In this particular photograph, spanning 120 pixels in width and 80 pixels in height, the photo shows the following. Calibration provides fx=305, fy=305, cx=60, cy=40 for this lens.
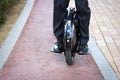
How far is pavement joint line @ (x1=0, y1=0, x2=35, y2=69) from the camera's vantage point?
218 inches

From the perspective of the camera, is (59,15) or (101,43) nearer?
(59,15)

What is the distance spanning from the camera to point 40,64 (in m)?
5.29

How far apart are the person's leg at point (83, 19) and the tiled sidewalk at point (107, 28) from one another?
679 mm

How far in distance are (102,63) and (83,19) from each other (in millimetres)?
960

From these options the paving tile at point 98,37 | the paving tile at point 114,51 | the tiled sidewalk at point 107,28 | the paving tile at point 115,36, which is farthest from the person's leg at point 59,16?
the paving tile at point 115,36

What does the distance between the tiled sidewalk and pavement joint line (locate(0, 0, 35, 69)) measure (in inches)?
64.4

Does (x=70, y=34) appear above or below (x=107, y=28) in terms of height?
above

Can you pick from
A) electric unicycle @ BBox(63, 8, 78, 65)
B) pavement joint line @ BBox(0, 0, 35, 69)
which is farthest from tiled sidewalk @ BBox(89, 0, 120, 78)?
pavement joint line @ BBox(0, 0, 35, 69)

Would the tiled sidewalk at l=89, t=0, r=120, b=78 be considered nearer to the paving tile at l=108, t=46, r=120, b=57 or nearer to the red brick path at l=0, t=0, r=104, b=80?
the paving tile at l=108, t=46, r=120, b=57

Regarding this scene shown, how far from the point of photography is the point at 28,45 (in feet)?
20.0

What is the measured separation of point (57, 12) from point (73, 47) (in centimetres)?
62

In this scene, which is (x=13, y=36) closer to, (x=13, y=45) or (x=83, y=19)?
(x=13, y=45)

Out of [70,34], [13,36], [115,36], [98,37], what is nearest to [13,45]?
[13,36]

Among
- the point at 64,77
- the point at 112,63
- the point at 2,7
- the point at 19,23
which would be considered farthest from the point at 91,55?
the point at 2,7
